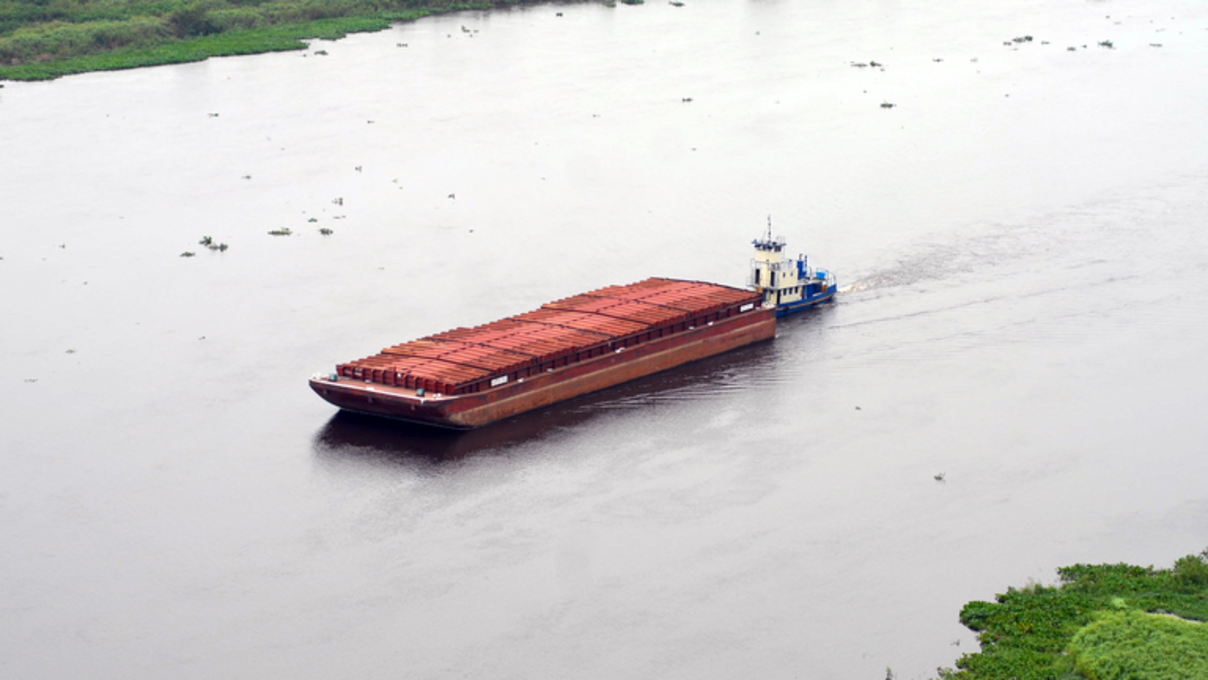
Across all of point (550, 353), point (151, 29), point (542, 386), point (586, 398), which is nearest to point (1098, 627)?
point (542, 386)

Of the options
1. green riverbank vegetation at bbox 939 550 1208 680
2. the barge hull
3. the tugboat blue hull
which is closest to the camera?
green riverbank vegetation at bbox 939 550 1208 680

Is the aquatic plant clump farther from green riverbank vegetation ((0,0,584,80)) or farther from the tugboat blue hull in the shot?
green riverbank vegetation ((0,0,584,80))

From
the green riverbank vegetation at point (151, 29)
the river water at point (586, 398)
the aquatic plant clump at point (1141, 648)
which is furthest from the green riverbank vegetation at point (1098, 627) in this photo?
the green riverbank vegetation at point (151, 29)

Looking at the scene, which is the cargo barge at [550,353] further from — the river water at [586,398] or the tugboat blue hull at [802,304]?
the tugboat blue hull at [802,304]

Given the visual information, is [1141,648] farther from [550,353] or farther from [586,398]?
[550,353]

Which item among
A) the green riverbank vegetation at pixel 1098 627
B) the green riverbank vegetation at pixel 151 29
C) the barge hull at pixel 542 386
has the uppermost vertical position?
the green riverbank vegetation at pixel 151 29

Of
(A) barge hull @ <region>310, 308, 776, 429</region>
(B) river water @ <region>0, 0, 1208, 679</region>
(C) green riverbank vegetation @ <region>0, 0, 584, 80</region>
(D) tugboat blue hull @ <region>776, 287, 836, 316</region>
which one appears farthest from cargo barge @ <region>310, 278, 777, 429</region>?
(C) green riverbank vegetation @ <region>0, 0, 584, 80</region>

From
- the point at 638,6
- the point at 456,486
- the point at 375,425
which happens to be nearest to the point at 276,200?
the point at 375,425
